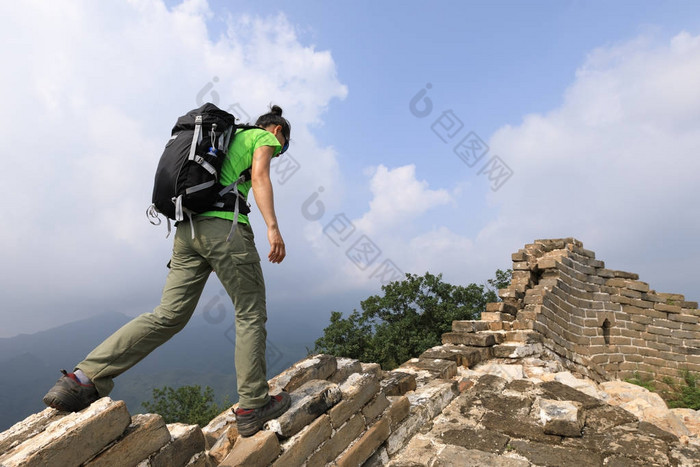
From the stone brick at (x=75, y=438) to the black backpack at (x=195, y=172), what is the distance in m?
1.00

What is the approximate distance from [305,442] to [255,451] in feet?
1.13

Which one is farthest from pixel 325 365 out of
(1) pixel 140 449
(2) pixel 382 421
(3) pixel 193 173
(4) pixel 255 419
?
(3) pixel 193 173

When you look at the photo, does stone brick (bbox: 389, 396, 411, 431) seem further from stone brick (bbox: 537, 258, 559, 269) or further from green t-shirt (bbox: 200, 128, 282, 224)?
stone brick (bbox: 537, 258, 559, 269)

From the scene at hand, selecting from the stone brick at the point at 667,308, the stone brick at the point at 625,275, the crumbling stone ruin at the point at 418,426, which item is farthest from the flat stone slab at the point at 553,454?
the stone brick at the point at 667,308

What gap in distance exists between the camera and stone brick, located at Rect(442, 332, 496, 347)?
20.8 ft

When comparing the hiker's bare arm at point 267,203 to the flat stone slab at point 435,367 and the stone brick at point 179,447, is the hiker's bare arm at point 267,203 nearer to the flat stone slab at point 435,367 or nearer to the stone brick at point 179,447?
the stone brick at point 179,447

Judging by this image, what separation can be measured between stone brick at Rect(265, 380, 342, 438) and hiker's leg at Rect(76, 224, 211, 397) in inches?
31.6

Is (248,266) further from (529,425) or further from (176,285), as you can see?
(529,425)

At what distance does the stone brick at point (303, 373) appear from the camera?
2.96 meters

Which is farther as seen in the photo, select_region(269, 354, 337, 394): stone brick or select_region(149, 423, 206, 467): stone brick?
select_region(269, 354, 337, 394): stone brick

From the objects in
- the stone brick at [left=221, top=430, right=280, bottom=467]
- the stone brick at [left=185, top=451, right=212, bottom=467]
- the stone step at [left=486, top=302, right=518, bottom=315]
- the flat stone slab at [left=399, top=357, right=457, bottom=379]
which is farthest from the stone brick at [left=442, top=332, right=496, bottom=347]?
the stone brick at [left=185, top=451, right=212, bottom=467]

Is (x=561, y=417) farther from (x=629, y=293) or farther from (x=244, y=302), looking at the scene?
(x=629, y=293)

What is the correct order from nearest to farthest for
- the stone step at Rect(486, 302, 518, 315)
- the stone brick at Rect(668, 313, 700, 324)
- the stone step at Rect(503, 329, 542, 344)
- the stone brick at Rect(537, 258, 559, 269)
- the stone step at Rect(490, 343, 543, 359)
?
the stone step at Rect(490, 343, 543, 359), the stone step at Rect(503, 329, 542, 344), the stone step at Rect(486, 302, 518, 315), the stone brick at Rect(537, 258, 559, 269), the stone brick at Rect(668, 313, 700, 324)

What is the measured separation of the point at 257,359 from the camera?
2.36 m
